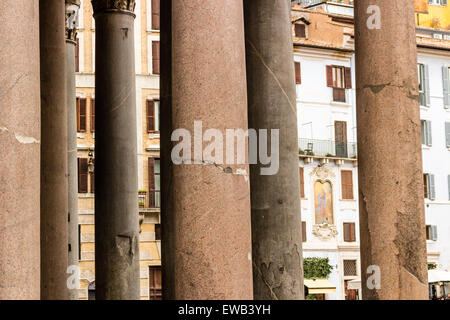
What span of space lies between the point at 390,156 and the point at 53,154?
13.3m

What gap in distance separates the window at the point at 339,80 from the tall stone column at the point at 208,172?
70.9 meters

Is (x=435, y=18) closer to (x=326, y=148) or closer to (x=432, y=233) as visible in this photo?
(x=326, y=148)

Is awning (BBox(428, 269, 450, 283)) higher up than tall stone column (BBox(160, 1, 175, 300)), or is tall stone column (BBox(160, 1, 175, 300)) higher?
tall stone column (BBox(160, 1, 175, 300))

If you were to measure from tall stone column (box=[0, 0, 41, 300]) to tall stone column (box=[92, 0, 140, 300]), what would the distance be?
12341 millimetres

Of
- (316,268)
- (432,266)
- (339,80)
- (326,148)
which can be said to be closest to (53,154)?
(316,268)

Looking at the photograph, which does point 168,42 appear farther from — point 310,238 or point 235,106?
point 310,238

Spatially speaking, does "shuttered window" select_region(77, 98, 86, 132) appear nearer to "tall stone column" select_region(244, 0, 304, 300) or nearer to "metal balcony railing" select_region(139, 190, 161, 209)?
"metal balcony railing" select_region(139, 190, 161, 209)

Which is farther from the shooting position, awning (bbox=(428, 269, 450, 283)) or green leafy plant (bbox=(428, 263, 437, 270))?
green leafy plant (bbox=(428, 263, 437, 270))

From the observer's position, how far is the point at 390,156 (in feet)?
65.2

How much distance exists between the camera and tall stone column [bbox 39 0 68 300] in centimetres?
2912

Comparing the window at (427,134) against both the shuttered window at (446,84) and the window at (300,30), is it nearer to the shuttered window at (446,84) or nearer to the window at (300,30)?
the shuttered window at (446,84)

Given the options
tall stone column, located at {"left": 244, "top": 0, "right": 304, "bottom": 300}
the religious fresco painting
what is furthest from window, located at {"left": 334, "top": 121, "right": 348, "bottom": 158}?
tall stone column, located at {"left": 244, "top": 0, "right": 304, "bottom": 300}
